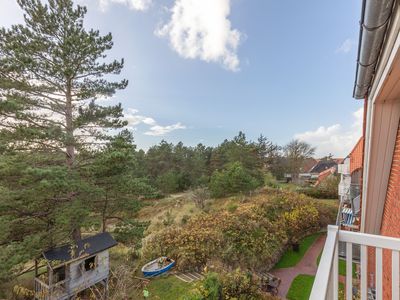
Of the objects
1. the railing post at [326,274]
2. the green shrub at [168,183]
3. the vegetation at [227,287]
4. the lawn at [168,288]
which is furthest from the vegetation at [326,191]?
the railing post at [326,274]

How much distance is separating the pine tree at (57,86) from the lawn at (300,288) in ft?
29.3

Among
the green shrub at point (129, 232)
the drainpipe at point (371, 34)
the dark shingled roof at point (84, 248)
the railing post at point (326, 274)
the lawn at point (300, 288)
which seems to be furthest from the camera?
the green shrub at point (129, 232)

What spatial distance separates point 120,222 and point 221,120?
15919 mm

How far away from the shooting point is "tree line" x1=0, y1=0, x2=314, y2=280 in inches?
287

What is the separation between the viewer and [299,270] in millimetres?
11039

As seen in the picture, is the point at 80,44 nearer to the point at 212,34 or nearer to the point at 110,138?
the point at 110,138

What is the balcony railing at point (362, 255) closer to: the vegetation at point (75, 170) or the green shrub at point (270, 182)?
the vegetation at point (75, 170)

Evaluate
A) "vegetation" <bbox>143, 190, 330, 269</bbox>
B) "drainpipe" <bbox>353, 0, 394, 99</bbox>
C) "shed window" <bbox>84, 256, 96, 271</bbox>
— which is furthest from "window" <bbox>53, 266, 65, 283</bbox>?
"drainpipe" <bbox>353, 0, 394, 99</bbox>

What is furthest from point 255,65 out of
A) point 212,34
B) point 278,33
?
point 212,34

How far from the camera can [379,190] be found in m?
3.77

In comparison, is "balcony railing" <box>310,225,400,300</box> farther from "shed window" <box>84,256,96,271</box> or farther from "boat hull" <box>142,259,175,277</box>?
"shed window" <box>84,256,96,271</box>

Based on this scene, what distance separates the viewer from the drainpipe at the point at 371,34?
1.40 meters

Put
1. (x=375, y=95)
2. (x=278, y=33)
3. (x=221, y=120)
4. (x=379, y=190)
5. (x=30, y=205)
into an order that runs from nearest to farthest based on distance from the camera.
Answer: (x=375, y=95) → (x=379, y=190) → (x=30, y=205) → (x=278, y=33) → (x=221, y=120)

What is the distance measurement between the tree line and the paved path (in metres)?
7.34
